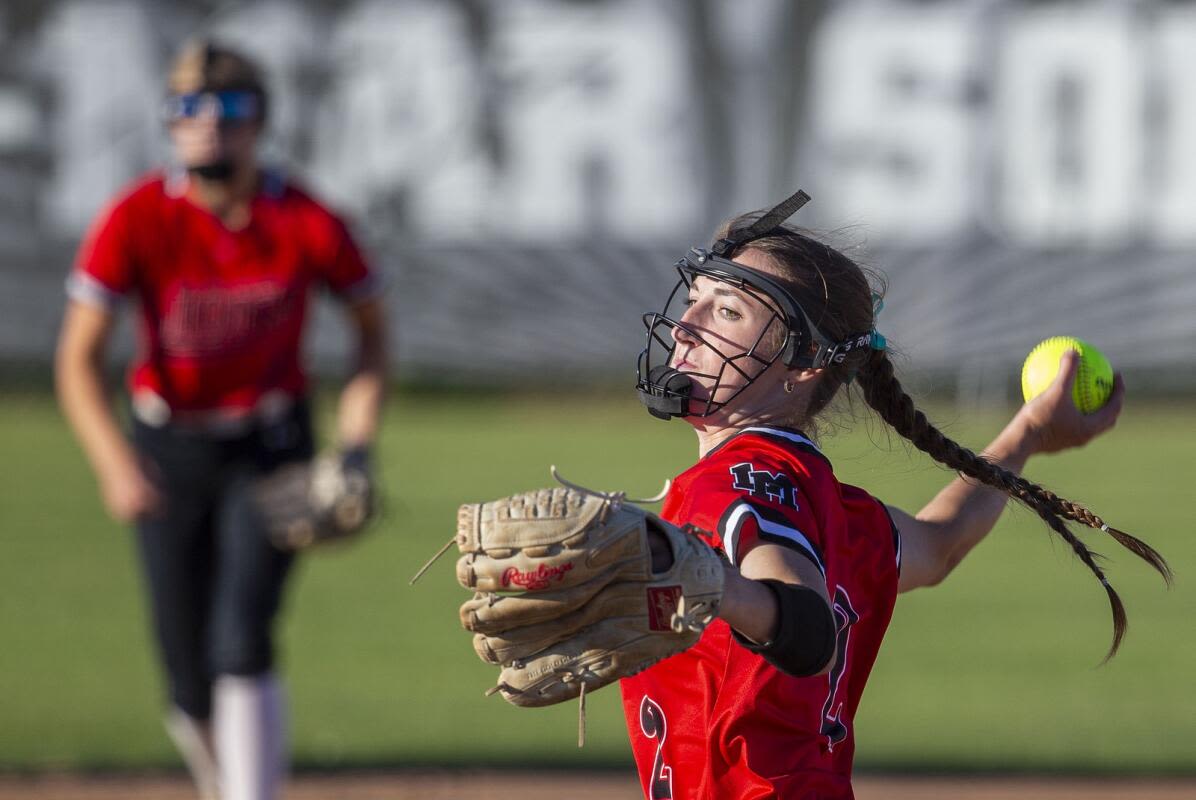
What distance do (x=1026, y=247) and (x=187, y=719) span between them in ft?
47.7

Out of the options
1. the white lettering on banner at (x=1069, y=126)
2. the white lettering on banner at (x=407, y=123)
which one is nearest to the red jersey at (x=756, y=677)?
the white lettering on banner at (x=407, y=123)

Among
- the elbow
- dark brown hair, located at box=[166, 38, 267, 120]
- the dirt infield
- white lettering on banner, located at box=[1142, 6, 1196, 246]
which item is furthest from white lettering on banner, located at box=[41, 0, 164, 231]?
the elbow

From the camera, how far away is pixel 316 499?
4.44 meters

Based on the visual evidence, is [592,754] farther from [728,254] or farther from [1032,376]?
[728,254]

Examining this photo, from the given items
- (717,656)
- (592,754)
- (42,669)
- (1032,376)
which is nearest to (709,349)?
(717,656)

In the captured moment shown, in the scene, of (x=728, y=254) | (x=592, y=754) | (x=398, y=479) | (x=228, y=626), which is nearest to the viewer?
(x=728, y=254)

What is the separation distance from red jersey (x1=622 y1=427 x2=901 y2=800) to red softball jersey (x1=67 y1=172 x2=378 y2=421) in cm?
255

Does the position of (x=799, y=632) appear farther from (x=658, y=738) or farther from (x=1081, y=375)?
(x=1081, y=375)

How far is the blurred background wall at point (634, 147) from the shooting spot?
17484 mm

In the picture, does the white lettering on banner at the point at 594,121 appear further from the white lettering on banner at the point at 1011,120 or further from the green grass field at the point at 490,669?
the green grass field at the point at 490,669

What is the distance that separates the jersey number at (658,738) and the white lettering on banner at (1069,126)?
16.1 m

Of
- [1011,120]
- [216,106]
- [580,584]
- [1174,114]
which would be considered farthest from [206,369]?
[1174,114]

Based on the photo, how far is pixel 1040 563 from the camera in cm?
1030

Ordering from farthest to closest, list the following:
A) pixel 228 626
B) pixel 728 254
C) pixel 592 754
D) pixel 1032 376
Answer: pixel 592 754
pixel 228 626
pixel 1032 376
pixel 728 254
